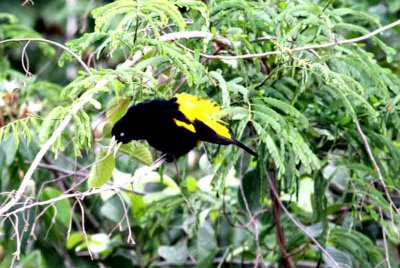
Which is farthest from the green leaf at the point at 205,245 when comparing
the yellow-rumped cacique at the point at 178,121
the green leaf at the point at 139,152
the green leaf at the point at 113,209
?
the yellow-rumped cacique at the point at 178,121

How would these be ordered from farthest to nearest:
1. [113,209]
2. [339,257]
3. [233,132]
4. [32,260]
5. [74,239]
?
[74,239]
[113,209]
[32,260]
[339,257]
[233,132]

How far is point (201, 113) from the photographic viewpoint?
3.46m

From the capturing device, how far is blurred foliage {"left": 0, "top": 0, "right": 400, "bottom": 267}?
129 inches

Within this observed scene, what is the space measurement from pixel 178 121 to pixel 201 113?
121 millimetres

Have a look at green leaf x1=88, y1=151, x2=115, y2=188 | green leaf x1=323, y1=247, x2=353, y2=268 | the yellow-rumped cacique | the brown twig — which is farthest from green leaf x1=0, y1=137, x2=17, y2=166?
green leaf x1=323, y1=247, x2=353, y2=268

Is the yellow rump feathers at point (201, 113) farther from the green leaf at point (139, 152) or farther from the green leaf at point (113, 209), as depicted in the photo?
the green leaf at point (113, 209)

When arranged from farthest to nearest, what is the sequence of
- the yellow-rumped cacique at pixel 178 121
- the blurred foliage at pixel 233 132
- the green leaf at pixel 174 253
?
1. the green leaf at pixel 174 253
2. the yellow-rumped cacique at pixel 178 121
3. the blurred foliage at pixel 233 132

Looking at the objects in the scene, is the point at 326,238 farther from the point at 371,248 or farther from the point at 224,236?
the point at 224,236

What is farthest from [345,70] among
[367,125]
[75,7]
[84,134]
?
[75,7]

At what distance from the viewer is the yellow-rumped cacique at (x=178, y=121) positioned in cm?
345

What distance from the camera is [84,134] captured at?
10.0ft

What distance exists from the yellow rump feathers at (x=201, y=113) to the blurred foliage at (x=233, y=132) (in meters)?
0.07

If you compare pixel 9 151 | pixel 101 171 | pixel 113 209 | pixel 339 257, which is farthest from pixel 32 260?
pixel 339 257

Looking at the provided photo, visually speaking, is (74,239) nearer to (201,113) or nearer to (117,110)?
(117,110)
